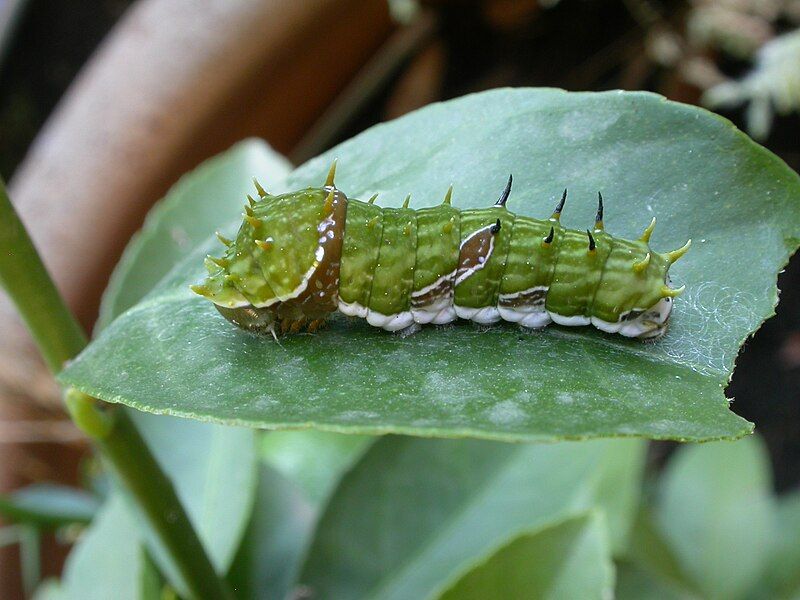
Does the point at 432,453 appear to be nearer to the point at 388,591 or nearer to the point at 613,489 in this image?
the point at 388,591

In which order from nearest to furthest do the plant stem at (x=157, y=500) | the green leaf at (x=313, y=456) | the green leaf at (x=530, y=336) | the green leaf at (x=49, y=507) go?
the green leaf at (x=530, y=336) → the plant stem at (x=157, y=500) → the green leaf at (x=313, y=456) → the green leaf at (x=49, y=507)

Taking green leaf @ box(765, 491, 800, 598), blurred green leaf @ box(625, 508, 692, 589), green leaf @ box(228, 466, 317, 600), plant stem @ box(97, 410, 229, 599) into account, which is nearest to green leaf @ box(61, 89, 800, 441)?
plant stem @ box(97, 410, 229, 599)

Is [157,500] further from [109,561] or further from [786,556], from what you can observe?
[786,556]

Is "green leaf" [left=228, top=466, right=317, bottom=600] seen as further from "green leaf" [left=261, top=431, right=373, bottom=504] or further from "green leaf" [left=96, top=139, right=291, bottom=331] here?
"green leaf" [left=96, top=139, right=291, bottom=331]

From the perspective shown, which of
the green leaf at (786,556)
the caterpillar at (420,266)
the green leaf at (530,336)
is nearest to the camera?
the green leaf at (530,336)

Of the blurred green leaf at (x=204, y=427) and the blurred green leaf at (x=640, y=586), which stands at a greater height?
the blurred green leaf at (x=204, y=427)

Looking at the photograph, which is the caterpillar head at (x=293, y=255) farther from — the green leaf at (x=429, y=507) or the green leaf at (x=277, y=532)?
the green leaf at (x=277, y=532)

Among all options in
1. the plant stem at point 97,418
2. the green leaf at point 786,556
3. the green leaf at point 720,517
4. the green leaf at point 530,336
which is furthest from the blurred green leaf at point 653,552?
the plant stem at point 97,418

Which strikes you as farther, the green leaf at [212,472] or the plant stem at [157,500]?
the green leaf at [212,472]

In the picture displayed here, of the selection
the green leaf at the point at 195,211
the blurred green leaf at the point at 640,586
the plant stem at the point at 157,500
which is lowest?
the blurred green leaf at the point at 640,586
